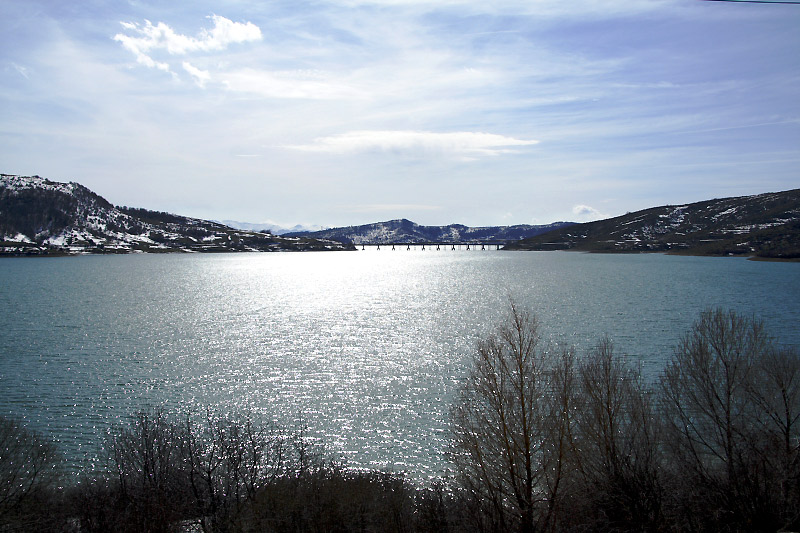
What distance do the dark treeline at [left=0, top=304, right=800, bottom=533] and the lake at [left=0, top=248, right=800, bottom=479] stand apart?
4.33m

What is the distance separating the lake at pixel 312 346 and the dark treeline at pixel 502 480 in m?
4.33

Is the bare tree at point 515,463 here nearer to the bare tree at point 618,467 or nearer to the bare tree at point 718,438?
the bare tree at point 618,467

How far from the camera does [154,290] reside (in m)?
130

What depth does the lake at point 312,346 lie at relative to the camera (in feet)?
128

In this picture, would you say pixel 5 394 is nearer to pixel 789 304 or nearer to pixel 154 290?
pixel 154 290

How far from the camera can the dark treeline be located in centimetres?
2503

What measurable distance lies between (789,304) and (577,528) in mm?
83507

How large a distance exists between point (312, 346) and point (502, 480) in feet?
137

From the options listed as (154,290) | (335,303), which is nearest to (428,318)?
(335,303)

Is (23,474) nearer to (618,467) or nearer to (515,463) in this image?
(515,463)

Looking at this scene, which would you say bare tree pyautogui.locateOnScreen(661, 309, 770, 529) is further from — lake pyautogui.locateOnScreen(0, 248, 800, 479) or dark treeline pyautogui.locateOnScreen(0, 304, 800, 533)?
lake pyautogui.locateOnScreen(0, 248, 800, 479)

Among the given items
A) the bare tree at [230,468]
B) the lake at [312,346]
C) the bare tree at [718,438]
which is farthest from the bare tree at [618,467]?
the bare tree at [230,468]

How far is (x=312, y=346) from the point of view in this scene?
217 ft

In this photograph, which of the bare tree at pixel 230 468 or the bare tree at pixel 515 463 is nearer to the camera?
the bare tree at pixel 515 463
